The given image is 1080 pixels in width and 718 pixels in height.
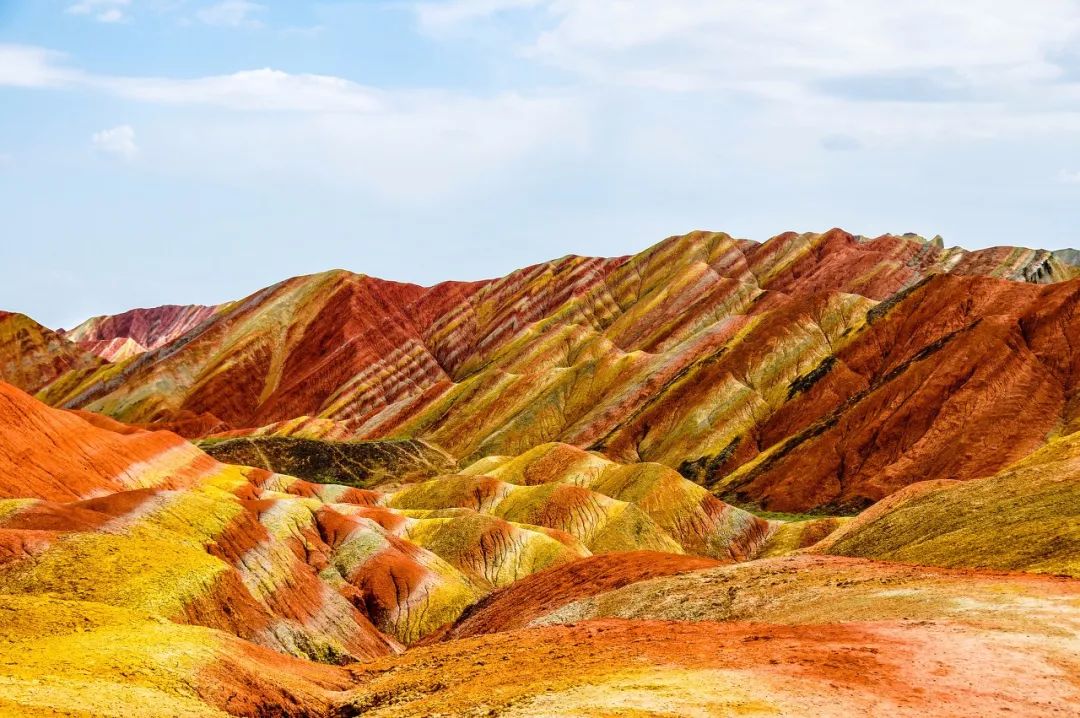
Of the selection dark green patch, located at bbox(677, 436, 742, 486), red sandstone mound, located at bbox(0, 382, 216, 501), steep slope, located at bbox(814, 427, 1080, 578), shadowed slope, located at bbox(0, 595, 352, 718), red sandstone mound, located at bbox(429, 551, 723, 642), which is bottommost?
dark green patch, located at bbox(677, 436, 742, 486)

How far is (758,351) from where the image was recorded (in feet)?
584

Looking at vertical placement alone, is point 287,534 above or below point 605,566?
above

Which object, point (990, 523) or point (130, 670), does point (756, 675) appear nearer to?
point (130, 670)

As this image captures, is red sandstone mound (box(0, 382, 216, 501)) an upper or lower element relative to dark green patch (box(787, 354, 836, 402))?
upper

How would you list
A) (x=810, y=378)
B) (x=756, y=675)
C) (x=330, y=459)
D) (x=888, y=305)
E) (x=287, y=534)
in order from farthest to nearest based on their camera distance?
(x=888, y=305)
(x=810, y=378)
(x=330, y=459)
(x=287, y=534)
(x=756, y=675)

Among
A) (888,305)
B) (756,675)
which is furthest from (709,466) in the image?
(756,675)

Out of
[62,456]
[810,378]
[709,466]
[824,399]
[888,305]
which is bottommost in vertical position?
[709,466]

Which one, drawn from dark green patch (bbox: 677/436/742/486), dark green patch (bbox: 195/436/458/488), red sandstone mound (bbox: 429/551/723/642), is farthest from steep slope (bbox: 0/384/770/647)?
dark green patch (bbox: 195/436/458/488)

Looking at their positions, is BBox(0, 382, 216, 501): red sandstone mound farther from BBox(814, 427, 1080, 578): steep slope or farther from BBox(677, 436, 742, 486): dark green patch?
BBox(677, 436, 742, 486): dark green patch

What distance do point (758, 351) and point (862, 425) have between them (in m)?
38.7

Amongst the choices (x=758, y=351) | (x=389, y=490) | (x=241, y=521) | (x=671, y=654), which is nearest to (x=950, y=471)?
(x=758, y=351)

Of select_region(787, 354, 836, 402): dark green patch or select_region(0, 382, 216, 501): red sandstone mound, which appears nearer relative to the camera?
select_region(0, 382, 216, 501): red sandstone mound

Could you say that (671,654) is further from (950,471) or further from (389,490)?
(389,490)

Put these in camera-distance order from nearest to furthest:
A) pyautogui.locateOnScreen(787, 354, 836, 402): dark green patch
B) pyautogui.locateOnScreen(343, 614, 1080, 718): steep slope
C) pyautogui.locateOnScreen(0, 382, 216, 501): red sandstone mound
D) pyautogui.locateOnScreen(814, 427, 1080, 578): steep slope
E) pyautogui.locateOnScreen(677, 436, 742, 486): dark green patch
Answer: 1. pyautogui.locateOnScreen(343, 614, 1080, 718): steep slope
2. pyautogui.locateOnScreen(814, 427, 1080, 578): steep slope
3. pyautogui.locateOnScreen(0, 382, 216, 501): red sandstone mound
4. pyautogui.locateOnScreen(677, 436, 742, 486): dark green patch
5. pyautogui.locateOnScreen(787, 354, 836, 402): dark green patch
